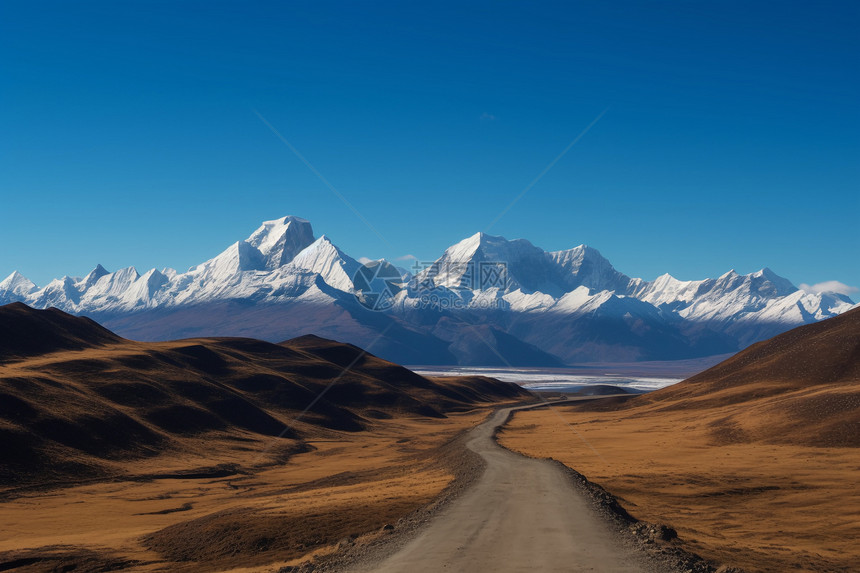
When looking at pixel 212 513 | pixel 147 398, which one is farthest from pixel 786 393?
pixel 147 398

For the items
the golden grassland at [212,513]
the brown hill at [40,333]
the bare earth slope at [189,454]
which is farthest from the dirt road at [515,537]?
the brown hill at [40,333]

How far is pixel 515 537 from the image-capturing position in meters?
28.8

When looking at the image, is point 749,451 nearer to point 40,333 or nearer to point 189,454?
point 189,454

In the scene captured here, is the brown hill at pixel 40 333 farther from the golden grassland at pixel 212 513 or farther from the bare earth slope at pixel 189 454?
the golden grassland at pixel 212 513

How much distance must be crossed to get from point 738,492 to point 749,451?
27571mm

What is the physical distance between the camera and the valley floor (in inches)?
1372

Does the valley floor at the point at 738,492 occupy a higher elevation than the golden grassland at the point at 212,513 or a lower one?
lower

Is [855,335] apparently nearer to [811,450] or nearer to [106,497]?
[811,450]

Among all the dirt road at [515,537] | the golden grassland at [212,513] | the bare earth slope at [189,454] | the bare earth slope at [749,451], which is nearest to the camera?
the dirt road at [515,537]

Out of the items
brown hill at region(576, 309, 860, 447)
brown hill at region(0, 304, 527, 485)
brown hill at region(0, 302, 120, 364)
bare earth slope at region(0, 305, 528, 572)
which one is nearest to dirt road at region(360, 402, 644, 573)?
bare earth slope at region(0, 305, 528, 572)

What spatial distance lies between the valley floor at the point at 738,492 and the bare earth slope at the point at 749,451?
0.11 m

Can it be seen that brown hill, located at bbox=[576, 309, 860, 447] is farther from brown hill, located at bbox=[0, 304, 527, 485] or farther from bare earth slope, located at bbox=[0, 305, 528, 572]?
brown hill, located at bbox=[0, 304, 527, 485]


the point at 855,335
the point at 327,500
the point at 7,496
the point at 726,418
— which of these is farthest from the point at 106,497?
the point at 855,335

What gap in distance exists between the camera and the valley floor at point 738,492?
34.8 meters
